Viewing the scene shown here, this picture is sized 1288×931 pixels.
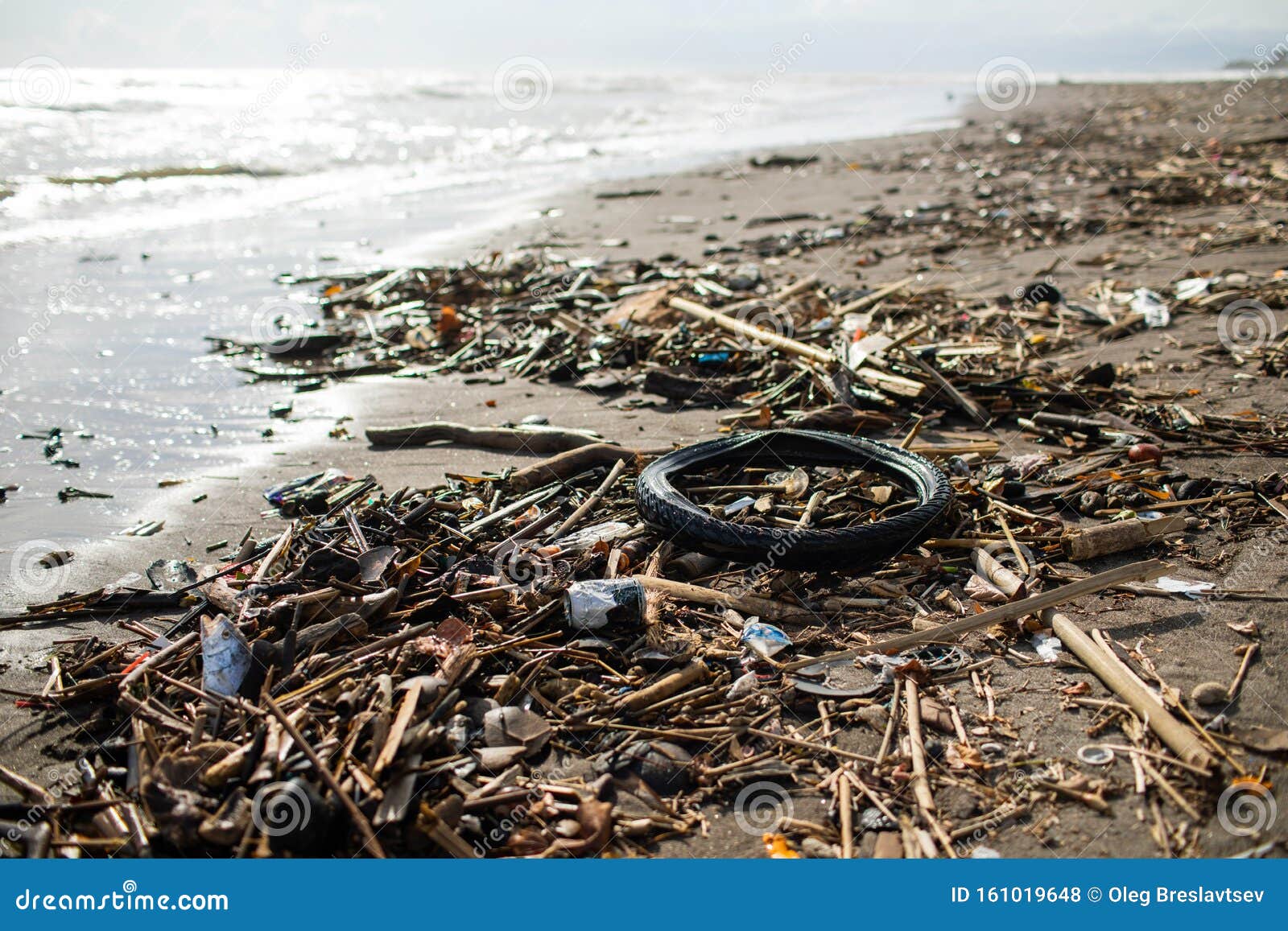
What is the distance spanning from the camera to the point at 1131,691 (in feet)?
11.9

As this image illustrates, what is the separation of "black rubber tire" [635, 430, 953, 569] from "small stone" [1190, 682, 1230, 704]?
1.50m

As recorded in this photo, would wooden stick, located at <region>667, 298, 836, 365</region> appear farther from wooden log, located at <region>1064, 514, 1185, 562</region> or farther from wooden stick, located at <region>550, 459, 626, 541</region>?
wooden log, located at <region>1064, 514, 1185, 562</region>

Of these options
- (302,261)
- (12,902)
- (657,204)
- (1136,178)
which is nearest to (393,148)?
(657,204)

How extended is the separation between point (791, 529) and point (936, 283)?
6534 millimetres

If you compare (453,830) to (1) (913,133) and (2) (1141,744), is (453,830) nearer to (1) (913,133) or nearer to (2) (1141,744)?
(2) (1141,744)

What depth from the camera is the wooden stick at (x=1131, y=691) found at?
10.9 feet

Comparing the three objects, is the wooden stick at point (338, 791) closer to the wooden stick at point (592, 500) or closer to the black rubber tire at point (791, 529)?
the wooden stick at point (592, 500)

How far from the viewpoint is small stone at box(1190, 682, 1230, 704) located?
11.8 feet

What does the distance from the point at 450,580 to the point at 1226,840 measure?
3.34 m

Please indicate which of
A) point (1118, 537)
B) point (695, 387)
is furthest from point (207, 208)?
point (1118, 537)

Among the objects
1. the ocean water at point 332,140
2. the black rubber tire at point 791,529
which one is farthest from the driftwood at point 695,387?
the ocean water at point 332,140

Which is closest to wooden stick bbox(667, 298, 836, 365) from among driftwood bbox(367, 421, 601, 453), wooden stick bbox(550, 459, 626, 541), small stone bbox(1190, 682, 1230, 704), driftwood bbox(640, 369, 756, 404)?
driftwood bbox(640, 369, 756, 404)

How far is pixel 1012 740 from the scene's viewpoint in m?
3.55

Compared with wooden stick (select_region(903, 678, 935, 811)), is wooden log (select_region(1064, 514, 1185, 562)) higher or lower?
higher
